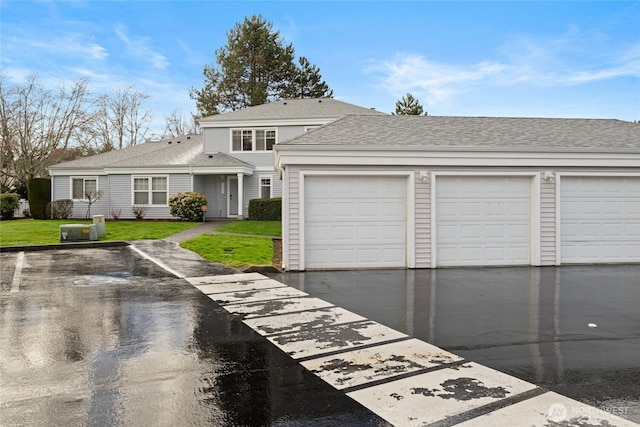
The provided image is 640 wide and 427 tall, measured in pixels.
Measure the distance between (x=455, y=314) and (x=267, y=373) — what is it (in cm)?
352

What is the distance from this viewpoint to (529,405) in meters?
3.68

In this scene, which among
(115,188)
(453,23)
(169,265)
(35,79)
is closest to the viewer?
(169,265)

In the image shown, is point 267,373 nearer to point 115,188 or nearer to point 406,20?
Answer: point 406,20

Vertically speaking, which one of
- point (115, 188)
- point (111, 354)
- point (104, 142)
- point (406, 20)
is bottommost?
point (111, 354)

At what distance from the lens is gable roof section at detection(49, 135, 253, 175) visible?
23328mm

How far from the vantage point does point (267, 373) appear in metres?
4.42

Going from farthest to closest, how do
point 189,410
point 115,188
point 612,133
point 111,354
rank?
point 115,188 < point 612,133 < point 111,354 < point 189,410

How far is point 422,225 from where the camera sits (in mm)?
11312

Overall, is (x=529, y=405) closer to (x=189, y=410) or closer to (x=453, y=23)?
(x=189, y=410)

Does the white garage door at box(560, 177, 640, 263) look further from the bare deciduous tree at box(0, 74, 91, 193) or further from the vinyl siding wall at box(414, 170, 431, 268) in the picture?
the bare deciduous tree at box(0, 74, 91, 193)

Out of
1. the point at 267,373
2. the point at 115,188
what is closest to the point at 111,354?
the point at 267,373

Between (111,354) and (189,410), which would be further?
(111,354)

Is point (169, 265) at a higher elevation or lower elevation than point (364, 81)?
lower

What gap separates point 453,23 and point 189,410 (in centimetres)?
1931
